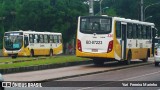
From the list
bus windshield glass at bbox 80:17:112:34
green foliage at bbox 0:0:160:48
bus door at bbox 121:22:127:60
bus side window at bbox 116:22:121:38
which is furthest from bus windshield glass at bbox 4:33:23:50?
bus side window at bbox 116:22:121:38

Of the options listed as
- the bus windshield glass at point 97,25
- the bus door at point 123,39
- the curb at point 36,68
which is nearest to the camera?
the curb at point 36,68

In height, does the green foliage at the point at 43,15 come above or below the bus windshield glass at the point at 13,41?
above

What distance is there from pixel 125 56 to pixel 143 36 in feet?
15.0

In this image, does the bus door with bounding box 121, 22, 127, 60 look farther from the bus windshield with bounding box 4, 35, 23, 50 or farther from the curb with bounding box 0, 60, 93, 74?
the bus windshield with bounding box 4, 35, 23, 50

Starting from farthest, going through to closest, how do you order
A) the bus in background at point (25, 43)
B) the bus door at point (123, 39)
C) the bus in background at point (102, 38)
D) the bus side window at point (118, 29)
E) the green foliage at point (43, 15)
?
the green foliage at point (43, 15) → the bus in background at point (25, 43) → the bus door at point (123, 39) → the bus side window at point (118, 29) → the bus in background at point (102, 38)

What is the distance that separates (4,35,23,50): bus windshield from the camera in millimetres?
49938

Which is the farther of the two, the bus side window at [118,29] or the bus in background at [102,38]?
the bus side window at [118,29]

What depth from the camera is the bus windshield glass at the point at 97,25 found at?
29.7 m

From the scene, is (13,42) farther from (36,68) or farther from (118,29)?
(36,68)

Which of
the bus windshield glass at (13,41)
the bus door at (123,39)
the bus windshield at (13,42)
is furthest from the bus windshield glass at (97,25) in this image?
the bus windshield at (13,42)

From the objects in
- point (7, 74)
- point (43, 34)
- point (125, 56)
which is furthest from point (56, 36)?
point (7, 74)

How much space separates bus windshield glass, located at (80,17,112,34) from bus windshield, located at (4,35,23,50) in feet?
68.7

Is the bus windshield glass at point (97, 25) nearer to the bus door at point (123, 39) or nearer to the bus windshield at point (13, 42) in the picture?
the bus door at point (123, 39)

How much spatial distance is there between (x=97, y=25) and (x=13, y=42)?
22.1 meters
